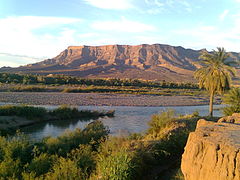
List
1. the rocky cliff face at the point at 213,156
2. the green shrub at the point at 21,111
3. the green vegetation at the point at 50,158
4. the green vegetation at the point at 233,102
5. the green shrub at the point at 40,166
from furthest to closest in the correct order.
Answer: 1. the green shrub at the point at 21,111
2. the green vegetation at the point at 233,102
3. the green shrub at the point at 40,166
4. the green vegetation at the point at 50,158
5. the rocky cliff face at the point at 213,156

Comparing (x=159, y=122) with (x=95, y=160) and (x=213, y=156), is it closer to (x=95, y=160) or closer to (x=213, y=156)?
(x=95, y=160)

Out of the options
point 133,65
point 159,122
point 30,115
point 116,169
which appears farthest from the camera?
point 133,65

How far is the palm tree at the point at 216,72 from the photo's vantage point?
77.9 feet

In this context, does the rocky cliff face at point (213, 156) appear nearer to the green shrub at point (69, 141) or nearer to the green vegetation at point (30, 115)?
the green shrub at point (69, 141)

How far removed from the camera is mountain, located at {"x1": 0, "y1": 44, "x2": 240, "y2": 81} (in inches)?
5355

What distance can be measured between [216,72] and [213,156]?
20275mm

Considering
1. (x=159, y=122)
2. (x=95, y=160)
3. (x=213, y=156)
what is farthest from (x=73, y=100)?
(x=213, y=156)

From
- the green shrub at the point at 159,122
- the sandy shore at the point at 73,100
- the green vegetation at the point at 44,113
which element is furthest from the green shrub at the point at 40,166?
the sandy shore at the point at 73,100

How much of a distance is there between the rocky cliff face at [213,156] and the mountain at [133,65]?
114m

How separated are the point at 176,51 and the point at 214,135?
192 m

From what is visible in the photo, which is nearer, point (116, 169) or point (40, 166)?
point (116, 169)

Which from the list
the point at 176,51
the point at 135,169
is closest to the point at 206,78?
the point at 135,169

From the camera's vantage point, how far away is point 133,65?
168 metres

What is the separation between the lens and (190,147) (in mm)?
6043
